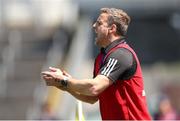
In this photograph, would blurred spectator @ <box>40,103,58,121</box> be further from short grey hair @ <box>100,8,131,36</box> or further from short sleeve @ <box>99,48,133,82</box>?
short sleeve @ <box>99,48,133,82</box>

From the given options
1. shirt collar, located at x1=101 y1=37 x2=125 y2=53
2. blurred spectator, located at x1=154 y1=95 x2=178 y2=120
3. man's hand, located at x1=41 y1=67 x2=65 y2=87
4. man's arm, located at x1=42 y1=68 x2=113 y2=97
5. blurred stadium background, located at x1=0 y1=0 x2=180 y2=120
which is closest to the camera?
man's arm, located at x1=42 y1=68 x2=113 y2=97

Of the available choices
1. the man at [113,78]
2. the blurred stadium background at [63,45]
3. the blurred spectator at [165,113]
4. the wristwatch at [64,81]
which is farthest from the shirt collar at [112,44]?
the blurred stadium background at [63,45]

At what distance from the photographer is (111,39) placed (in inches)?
310

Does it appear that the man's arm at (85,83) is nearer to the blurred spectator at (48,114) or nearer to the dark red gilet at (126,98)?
the dark red gilet at (126,98)

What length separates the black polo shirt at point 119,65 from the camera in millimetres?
→ 7578

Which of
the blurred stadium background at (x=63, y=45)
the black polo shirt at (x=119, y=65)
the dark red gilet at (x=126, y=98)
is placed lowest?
the blurred stadium background at (x=63, y=45)

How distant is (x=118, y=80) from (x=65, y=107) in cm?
776

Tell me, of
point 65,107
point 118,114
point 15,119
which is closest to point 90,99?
point 118,114

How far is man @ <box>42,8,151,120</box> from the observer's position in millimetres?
7559

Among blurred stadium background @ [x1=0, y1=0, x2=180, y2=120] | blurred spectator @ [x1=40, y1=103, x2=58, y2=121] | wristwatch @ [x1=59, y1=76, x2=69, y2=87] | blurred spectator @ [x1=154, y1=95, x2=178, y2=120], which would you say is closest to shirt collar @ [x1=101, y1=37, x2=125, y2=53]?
wristwatch @ [x1=59, y1=76, x2=69, y2=87]

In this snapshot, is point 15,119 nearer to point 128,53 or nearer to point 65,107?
point 65,107

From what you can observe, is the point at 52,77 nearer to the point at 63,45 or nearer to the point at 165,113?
the point at 165,113

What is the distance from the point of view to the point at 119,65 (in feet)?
24.9

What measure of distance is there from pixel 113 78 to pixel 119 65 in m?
0.13
